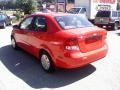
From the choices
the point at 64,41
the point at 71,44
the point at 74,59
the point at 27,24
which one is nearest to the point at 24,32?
the point at 27,24

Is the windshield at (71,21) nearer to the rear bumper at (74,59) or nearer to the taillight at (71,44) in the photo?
the taillight at (71,44)

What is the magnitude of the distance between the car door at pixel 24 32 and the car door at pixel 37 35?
284 millimetres

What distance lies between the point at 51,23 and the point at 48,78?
1513mm

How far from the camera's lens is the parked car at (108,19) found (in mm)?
20438

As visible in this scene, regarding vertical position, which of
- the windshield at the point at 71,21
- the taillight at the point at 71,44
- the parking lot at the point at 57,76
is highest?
the windshield at the point at 71,21

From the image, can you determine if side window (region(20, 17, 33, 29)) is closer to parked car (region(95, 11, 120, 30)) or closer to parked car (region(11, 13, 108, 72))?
parked car (region(11, 13, 108, 72))

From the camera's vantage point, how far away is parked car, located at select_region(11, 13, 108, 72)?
20.6 feet

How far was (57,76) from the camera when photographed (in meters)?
6.88

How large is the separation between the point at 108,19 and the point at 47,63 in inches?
563

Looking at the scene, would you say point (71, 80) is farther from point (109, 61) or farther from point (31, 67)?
point (109, 61)

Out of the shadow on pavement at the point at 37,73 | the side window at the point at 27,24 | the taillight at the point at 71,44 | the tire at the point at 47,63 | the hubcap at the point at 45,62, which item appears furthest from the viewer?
the side window at the point at 27,24

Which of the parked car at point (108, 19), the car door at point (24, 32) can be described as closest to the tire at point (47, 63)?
the car door at point (24, 32)

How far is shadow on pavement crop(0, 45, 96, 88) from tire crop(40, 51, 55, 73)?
140 mm

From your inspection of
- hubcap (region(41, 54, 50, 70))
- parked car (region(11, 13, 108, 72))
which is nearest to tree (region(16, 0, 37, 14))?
parked car (region(11, 13, 108, 72))
